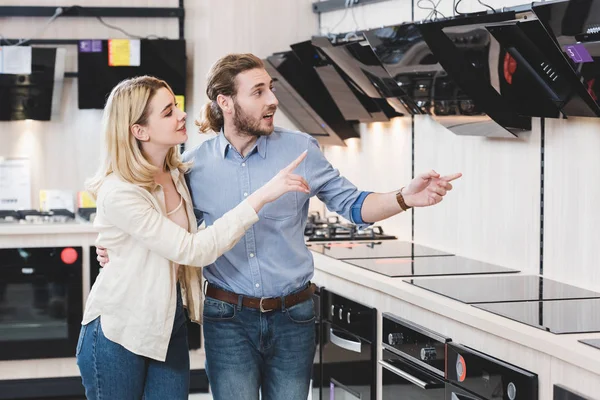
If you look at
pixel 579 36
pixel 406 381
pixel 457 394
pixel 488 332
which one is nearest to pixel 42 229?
pixel 406 381

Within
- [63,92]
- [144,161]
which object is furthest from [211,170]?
[63,92]

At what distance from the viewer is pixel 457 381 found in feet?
9.35

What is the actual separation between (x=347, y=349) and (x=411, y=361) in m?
0.54

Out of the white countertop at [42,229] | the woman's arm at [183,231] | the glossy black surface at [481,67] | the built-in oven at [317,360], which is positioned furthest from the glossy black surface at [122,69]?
the woman's arm at [183,231]

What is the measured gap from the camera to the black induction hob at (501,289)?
297cm

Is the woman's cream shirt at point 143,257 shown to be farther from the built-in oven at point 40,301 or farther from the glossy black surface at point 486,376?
the built-in oven at point 40,301

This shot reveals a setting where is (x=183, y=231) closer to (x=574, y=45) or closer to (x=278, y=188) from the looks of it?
(x=278, y=188)

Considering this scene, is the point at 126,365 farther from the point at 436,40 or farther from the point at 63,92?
the point at 63,92

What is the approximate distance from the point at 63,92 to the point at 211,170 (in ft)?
10.3

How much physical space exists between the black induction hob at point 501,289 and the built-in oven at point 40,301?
2.33 meters

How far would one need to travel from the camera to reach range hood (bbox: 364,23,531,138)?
11.2 feet

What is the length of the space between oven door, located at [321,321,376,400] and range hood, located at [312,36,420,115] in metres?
0.97

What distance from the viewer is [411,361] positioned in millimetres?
3162

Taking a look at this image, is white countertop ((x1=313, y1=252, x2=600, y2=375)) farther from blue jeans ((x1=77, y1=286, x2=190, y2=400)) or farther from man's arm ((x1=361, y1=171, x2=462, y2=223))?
blue jeans ((x1=77, y1=286, x2=190, y2=400))
